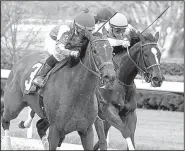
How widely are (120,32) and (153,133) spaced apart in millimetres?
4493

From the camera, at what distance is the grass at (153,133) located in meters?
10.4

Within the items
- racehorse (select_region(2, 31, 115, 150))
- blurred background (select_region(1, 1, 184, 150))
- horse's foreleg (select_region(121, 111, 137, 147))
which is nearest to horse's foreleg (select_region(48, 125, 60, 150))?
racehorse (select_region(2, 31, 115, 150))

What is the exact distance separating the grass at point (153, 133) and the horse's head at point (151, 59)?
2799mm

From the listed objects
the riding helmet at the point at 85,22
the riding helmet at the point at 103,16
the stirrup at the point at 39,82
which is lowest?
the stirrup at the point at 39,82

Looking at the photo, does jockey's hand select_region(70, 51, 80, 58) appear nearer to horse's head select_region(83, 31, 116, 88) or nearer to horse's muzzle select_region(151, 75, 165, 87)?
horse's head select_region(83, 31, 116, 88)

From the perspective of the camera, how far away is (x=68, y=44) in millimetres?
6441

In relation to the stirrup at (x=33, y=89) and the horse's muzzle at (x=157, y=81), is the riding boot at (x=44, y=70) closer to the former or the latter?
the stirrup at (x=33, y=89)

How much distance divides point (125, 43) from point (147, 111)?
6.60 metres

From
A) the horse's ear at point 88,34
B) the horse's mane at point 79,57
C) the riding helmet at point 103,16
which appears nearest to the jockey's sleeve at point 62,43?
the horse's mane at point 79,57

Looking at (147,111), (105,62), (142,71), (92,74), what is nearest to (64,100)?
(92,74)

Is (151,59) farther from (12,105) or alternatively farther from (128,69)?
(12,105)

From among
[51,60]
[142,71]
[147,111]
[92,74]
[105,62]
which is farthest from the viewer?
[147,111]

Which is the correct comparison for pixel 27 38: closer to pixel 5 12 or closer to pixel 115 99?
pixel 5 12

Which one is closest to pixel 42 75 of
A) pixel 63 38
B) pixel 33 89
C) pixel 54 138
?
pixel 33 89
